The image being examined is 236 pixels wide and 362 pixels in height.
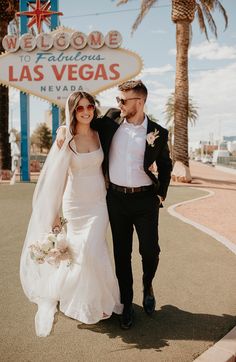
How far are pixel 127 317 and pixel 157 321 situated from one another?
291mm

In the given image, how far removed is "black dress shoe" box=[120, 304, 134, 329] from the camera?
3.21 metres

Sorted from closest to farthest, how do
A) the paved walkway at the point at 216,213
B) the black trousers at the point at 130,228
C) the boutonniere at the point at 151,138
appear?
the boutonniere at the point at 151,138 → the black trousers at the point at 130,228 → the paved walkway at the point at 216,213

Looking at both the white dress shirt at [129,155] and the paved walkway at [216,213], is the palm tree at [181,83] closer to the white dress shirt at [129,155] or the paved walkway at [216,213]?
the paved walkway at [216,213]

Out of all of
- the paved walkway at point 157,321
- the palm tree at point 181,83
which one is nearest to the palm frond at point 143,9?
the palm tree at point 181,83

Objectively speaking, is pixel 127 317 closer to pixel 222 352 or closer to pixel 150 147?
pixel 222 352

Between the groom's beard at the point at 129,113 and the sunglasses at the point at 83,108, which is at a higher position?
the sunglasses at the point at 83,108

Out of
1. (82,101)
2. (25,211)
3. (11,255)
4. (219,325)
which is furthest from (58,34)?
(219,325)

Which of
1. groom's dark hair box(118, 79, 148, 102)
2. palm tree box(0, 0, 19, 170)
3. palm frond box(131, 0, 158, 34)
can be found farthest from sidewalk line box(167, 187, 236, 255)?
palm frond box(131, 0, 158, 34)

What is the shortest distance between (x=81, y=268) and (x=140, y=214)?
69cm

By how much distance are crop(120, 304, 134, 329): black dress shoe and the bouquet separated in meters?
0.67

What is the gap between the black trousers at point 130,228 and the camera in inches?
129

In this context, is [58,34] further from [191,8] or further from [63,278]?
[63,278]

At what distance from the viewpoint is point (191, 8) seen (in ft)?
56.9

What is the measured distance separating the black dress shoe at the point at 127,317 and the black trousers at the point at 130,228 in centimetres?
7
